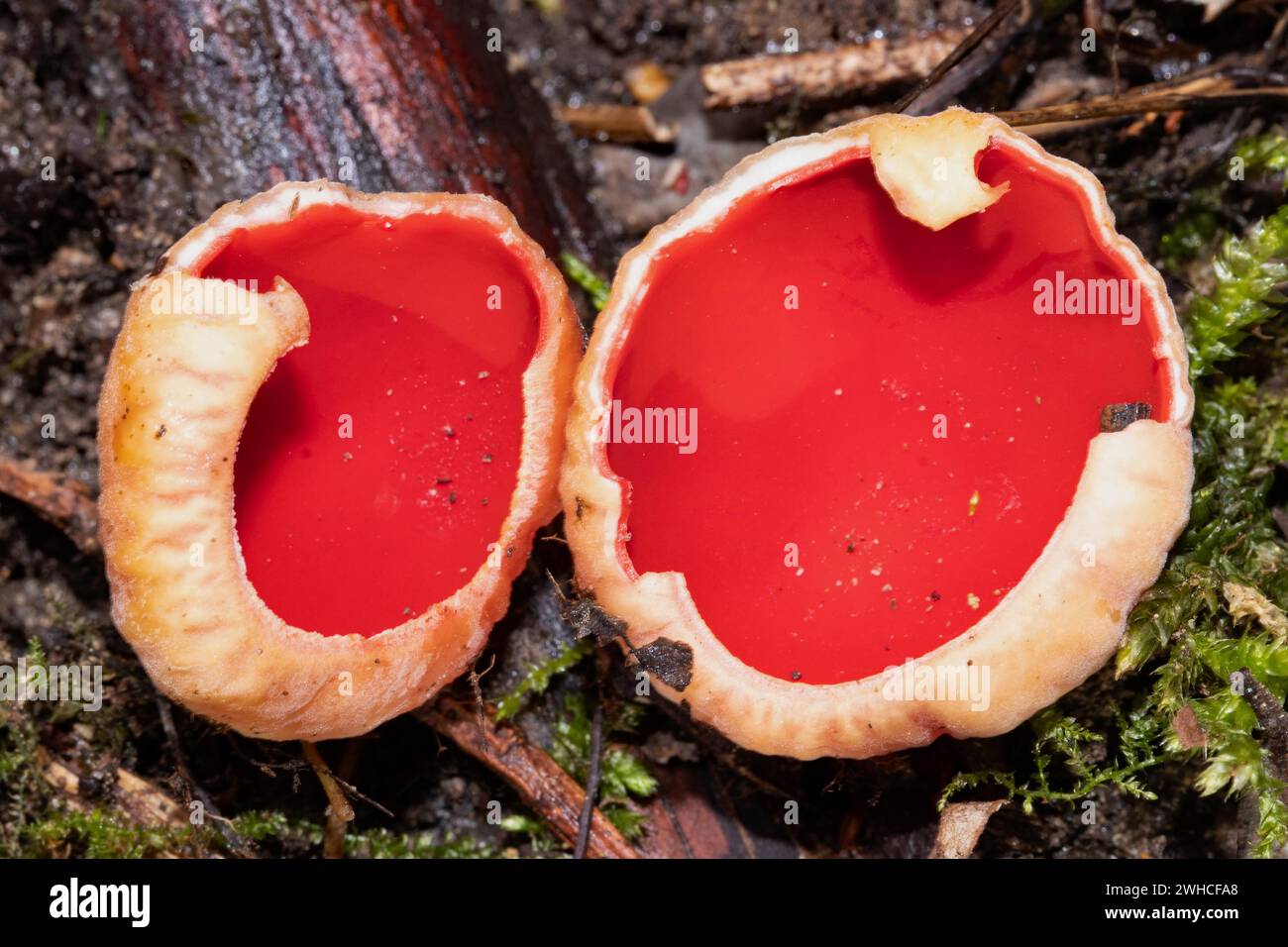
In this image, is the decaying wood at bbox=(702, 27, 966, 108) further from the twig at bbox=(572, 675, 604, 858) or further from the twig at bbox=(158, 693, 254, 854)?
the twig at bbox=(158, 693, 254, 854)


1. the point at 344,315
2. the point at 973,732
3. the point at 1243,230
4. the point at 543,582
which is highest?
the point at 1243,230

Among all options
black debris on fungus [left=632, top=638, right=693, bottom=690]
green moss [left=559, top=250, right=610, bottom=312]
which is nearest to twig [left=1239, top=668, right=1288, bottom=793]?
black debris on fungus [left=632, top=638, right=693, bottom=690]

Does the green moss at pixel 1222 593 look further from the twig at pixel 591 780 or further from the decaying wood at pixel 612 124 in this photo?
the decaying wood at pixel 612 124

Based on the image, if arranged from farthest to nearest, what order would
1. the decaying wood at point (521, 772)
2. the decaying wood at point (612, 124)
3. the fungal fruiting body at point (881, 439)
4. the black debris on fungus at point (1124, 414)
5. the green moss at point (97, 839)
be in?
the decaying wood at point (612, 124) → the decaying wood at point (521, 772) → the green moss at point (97, 839) → the black debris on fungus at point (1124, 414) → the fungal fruiting body at point (881, 439)

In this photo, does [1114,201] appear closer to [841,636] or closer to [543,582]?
[841,636]

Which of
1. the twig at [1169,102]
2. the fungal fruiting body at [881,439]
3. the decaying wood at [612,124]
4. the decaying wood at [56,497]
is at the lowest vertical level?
the decaying wood at [56,497]

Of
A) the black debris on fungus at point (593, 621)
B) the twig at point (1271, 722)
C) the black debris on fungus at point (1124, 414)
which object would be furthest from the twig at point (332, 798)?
the twig at point (1271, 722)
